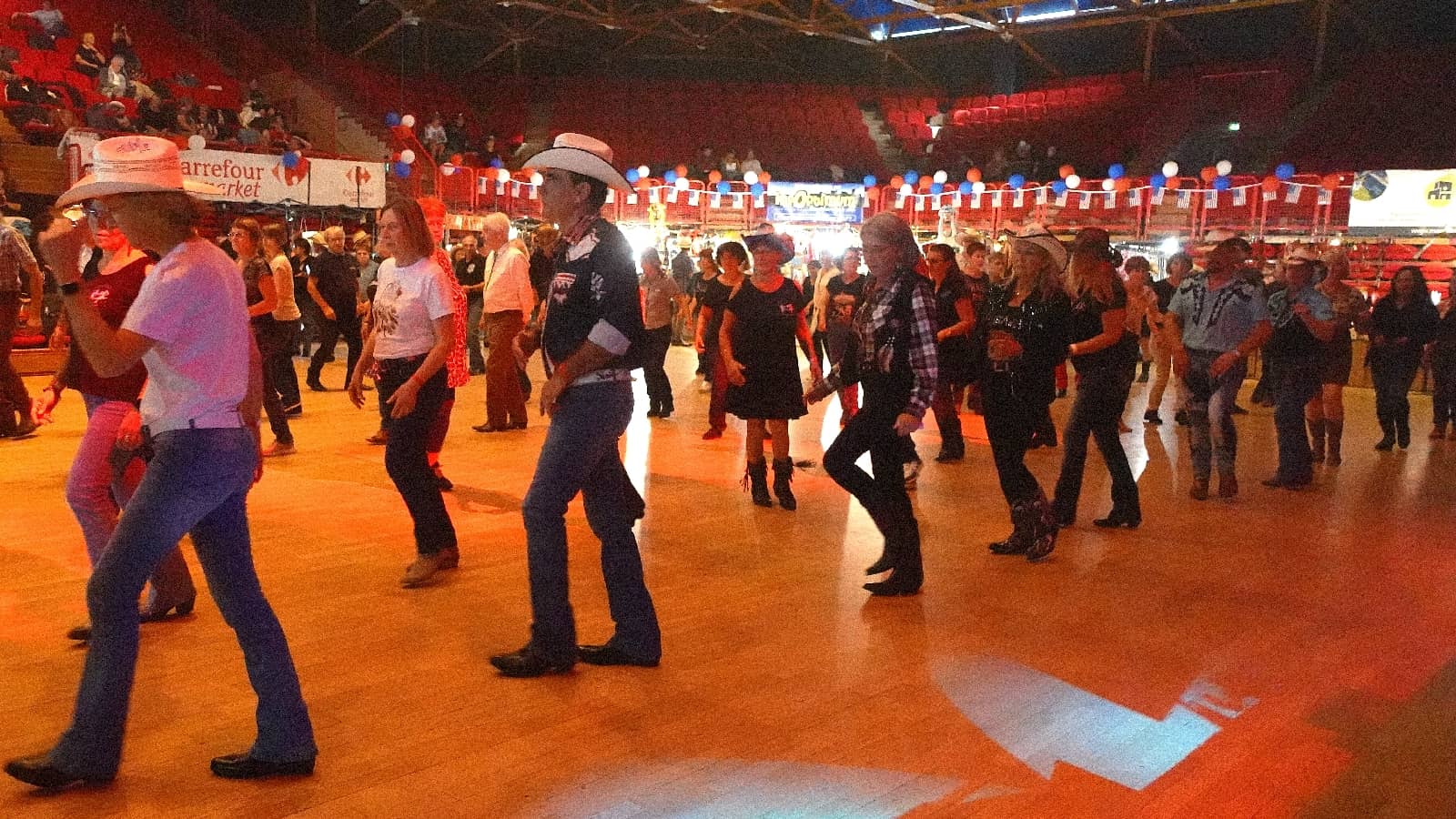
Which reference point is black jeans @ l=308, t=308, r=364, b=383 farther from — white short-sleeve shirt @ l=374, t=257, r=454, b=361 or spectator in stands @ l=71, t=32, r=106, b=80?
spectator in stands @ l=71, t=32, r=106, b=80

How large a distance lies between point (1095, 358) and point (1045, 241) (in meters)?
0.72

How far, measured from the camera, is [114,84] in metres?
15.9

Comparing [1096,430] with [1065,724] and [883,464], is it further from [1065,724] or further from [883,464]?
[1065,724]

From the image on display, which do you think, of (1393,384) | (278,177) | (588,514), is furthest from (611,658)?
(278,177)

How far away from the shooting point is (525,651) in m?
3.45

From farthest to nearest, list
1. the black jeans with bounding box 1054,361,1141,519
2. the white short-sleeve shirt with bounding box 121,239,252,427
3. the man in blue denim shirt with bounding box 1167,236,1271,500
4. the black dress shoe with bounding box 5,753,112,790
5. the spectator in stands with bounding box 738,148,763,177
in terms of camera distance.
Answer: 1. the spectator in stands with bounding box 738,148,763,177
2. the man in blue denim shirt with bounding box 1167,236,1271,500
3. the black jeans with bounding box 1054,361,1141,519
4. the black dress shoe with bounding box 5,753,112,790
5. the white short-sleeve shirt with bounding box 121,239,252,427

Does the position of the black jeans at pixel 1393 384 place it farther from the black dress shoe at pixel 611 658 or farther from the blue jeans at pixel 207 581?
the blue jeans at pixel 207 581

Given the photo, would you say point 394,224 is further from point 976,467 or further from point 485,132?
point 485,132

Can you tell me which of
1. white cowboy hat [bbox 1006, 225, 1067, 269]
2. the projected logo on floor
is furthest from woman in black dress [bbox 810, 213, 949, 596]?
white cowboy hat [bbox 1006, 225, 1067, 269]

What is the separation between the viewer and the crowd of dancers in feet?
8.16

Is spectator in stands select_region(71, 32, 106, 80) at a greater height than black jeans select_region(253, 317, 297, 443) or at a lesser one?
greater

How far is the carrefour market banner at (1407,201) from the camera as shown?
1577 centimetres

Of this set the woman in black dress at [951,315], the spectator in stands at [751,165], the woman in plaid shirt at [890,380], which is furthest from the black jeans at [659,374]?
the spectator in stands at [751,165]

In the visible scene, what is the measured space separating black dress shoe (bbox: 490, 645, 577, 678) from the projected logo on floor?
3.89ft
